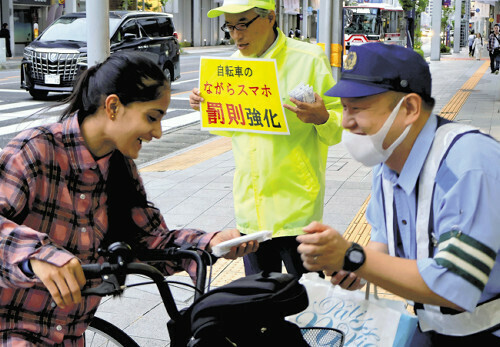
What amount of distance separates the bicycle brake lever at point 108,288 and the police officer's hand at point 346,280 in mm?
613

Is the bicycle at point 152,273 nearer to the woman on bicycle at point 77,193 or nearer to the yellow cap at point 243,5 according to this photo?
the woman on bicycle at point 77,193

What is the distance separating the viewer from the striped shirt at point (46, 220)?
6.14ft

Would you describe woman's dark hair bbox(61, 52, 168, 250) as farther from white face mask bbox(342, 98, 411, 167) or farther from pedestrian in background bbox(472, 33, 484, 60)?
pedestrian in background bbox(472, 33, 484, 60)

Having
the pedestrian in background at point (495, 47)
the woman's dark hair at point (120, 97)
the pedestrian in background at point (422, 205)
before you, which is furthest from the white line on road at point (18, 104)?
the pedestrian in background at point (495, 47)

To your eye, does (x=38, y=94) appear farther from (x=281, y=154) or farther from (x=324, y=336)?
(x=324, y=336)

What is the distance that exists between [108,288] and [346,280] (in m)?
0.68

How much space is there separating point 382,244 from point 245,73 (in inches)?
57.4

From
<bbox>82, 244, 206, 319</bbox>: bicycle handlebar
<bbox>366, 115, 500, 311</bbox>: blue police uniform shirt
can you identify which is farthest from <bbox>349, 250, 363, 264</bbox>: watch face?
<bbox>82, 244, 206, 319</bbox>: bicycle handlebar

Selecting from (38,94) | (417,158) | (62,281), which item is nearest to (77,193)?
(62,281)

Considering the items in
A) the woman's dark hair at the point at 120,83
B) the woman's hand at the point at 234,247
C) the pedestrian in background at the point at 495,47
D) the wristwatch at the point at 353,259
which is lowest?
the pedestrian in background at the point at 495,47

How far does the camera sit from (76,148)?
2.12 metres

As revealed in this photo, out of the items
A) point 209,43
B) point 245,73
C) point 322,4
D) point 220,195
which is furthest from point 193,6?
point 245,73

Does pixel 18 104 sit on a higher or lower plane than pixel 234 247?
lower

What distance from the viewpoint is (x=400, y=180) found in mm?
1887
